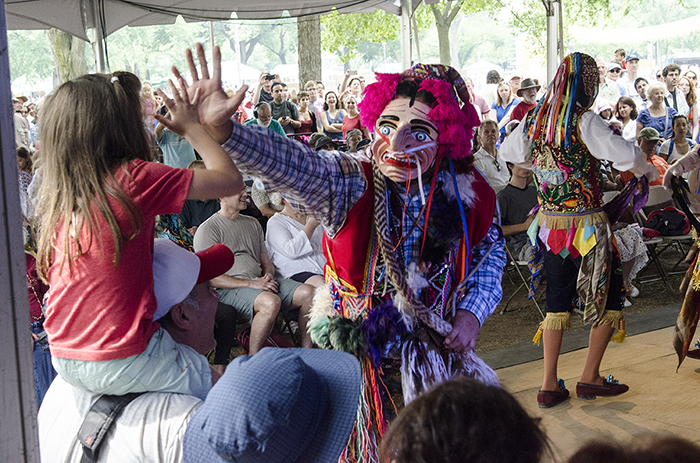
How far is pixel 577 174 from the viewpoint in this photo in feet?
11.0

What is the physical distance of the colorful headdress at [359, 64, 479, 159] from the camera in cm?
190

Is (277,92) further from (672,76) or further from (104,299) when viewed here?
(104,299)

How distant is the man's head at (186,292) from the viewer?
5.20 feet

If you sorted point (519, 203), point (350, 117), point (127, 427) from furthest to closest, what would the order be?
point (350, 117), point (519, 203), point (127, 427)

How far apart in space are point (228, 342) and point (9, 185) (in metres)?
2.91

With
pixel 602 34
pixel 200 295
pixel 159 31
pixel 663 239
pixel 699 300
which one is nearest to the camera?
pixel 200 295

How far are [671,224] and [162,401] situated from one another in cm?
545

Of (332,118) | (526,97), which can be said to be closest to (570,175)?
(526,97)

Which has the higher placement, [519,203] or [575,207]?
[575,207]

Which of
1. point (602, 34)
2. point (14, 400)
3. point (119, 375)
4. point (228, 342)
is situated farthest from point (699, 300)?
point (602, 34)

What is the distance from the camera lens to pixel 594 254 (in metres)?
3.38

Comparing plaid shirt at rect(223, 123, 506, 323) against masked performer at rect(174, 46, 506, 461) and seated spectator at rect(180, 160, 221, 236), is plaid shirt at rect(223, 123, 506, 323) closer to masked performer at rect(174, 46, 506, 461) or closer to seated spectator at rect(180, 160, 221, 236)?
masked performer at rect(174, 46, 506, 461)

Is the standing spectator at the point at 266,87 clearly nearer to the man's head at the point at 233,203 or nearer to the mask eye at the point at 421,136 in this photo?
the man's head at the point at 233,203

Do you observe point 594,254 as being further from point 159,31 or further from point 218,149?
point 159,31
